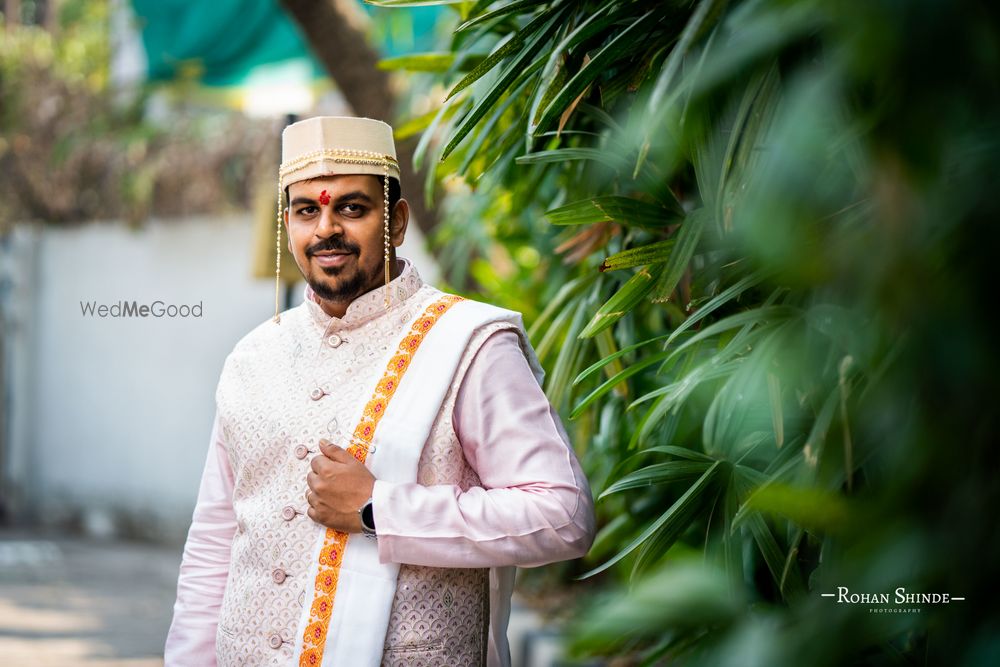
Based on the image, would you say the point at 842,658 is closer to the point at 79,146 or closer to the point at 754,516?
the point at 754,516

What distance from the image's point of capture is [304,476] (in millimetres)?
1829

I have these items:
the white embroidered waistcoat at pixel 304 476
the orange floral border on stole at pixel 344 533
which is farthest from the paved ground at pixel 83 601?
the orange floral border on stole at pixel 344 533

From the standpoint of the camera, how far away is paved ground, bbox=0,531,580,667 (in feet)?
16.4

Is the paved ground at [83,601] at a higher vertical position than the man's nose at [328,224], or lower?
lower

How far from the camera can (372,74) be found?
464 centimetres

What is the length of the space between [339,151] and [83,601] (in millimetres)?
5169

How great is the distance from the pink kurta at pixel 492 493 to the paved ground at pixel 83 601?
3.63 m

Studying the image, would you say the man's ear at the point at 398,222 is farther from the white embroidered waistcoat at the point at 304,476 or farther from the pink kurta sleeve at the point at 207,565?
the pink kurta sleeve at the point at 207,565

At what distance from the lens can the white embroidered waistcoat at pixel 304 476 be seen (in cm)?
178

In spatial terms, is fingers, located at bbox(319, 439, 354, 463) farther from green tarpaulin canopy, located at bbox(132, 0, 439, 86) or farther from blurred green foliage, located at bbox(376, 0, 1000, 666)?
green tarpaulin canopy, located at bbox(132, 0, 439, 86)

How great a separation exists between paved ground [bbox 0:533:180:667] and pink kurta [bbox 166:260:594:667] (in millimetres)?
3625

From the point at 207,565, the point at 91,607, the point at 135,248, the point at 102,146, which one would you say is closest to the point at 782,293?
the point at 207,565

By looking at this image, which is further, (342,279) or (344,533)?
(342,279)

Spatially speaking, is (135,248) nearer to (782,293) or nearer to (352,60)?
(352,60)
